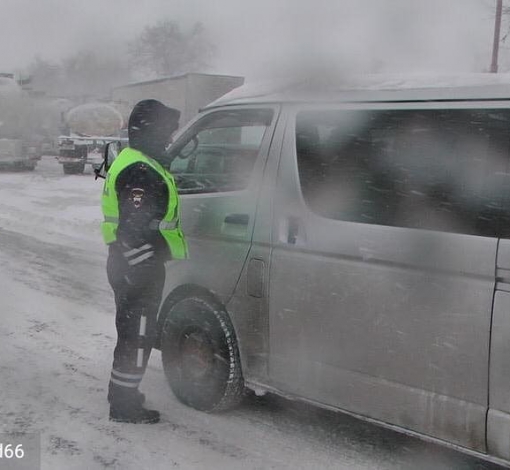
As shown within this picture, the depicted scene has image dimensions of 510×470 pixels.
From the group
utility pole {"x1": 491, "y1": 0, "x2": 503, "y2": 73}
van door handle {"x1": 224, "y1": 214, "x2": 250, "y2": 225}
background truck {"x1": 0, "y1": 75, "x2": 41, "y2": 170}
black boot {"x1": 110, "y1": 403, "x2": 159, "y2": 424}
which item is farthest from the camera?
background truck {"x1": 0, "y1": 75, "x2": 41, "y2": 170}

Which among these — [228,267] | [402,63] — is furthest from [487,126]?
[402,63]

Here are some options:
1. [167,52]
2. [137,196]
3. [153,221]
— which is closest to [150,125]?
[137,196]

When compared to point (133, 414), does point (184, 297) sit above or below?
above

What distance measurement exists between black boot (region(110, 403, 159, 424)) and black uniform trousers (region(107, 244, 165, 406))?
0.08 ft

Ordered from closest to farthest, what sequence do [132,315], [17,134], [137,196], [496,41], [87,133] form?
[137,196]
[132,315]
[496,41]
[17,134]
[87,133]

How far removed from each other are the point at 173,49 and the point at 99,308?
2181 inches

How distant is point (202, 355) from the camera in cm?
368

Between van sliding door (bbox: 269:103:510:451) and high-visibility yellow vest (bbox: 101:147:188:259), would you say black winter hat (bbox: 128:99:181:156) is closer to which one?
high-visibility yellow vest (bbox: 101:147:188:259)

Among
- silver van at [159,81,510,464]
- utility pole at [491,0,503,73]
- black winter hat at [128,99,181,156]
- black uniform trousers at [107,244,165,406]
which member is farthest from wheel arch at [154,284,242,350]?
utility pole at [491,0,503,73]

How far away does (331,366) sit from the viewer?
3.03 meters

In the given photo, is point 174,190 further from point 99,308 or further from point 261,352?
point 99,308

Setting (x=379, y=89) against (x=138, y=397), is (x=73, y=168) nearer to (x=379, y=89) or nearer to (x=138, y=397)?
(x=138, y=397)

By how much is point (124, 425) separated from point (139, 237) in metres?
1.05

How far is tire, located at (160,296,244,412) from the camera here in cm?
350
